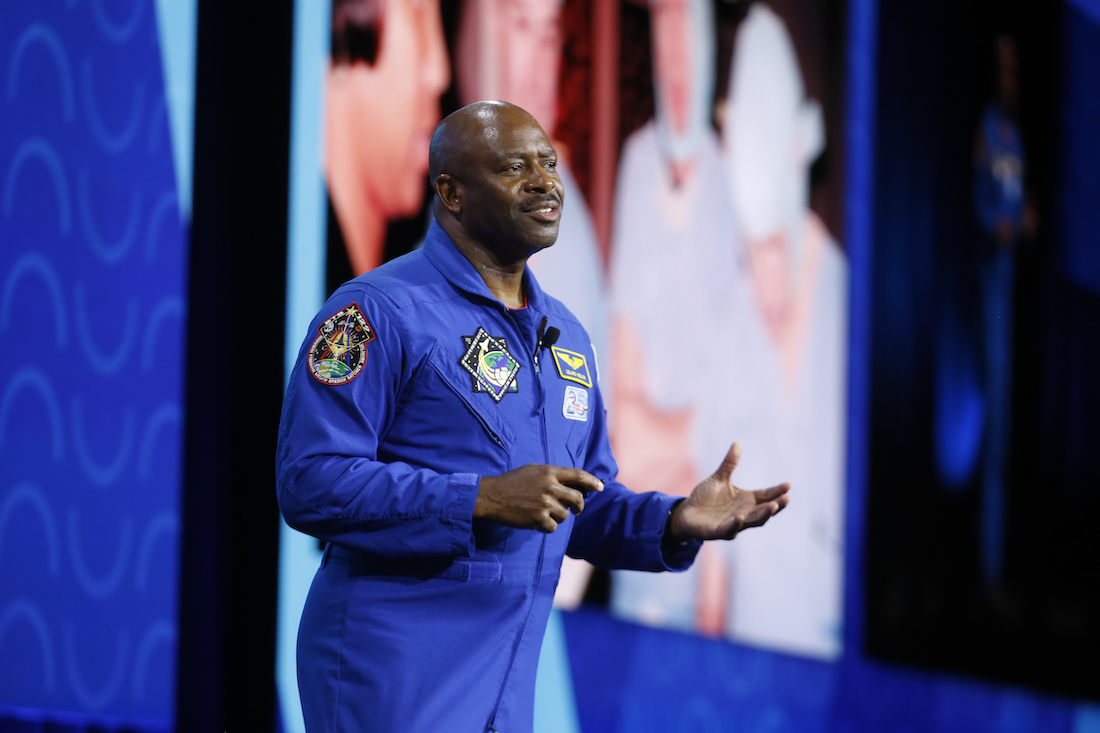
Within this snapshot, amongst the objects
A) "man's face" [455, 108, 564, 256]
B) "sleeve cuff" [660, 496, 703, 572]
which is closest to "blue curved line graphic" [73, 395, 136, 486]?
"man's face" [455, 108, 564, 256]

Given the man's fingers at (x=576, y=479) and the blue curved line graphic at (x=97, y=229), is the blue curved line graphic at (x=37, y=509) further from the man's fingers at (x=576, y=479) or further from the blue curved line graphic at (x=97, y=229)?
the man's fingers at (x=576, y=479)

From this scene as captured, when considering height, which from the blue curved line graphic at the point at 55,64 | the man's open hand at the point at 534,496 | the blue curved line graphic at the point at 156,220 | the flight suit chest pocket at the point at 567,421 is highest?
the blue curved line graphic at the point at 55,64

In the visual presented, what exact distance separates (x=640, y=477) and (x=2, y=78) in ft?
7.38

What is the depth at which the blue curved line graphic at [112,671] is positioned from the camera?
316cm

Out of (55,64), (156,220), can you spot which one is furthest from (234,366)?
(55,64)

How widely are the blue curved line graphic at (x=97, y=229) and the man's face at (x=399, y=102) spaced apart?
2.18 ft

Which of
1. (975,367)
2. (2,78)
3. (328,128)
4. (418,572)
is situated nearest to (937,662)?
(975,367)

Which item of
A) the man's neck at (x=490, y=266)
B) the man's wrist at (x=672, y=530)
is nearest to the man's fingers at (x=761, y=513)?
the man's wrist at (x=672, y=530)

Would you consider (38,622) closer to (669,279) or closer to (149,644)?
(149,644)

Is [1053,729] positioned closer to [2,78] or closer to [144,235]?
[144,235]

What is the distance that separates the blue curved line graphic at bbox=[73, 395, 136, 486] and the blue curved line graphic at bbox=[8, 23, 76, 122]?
85cm

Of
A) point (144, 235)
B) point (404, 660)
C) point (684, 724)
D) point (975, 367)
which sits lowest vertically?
point (684, 724)

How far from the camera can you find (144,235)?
321 cm

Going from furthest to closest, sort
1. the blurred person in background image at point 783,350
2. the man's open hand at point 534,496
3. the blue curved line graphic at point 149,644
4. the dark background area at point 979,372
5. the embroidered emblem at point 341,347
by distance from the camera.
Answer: the blurred person in background image at point 783,350 → the blue curved line graphic at point 149,644 → the dark background area at point 979,372 → the embroidered emblem at point 341,347 → the man's open hand at point 534,496
